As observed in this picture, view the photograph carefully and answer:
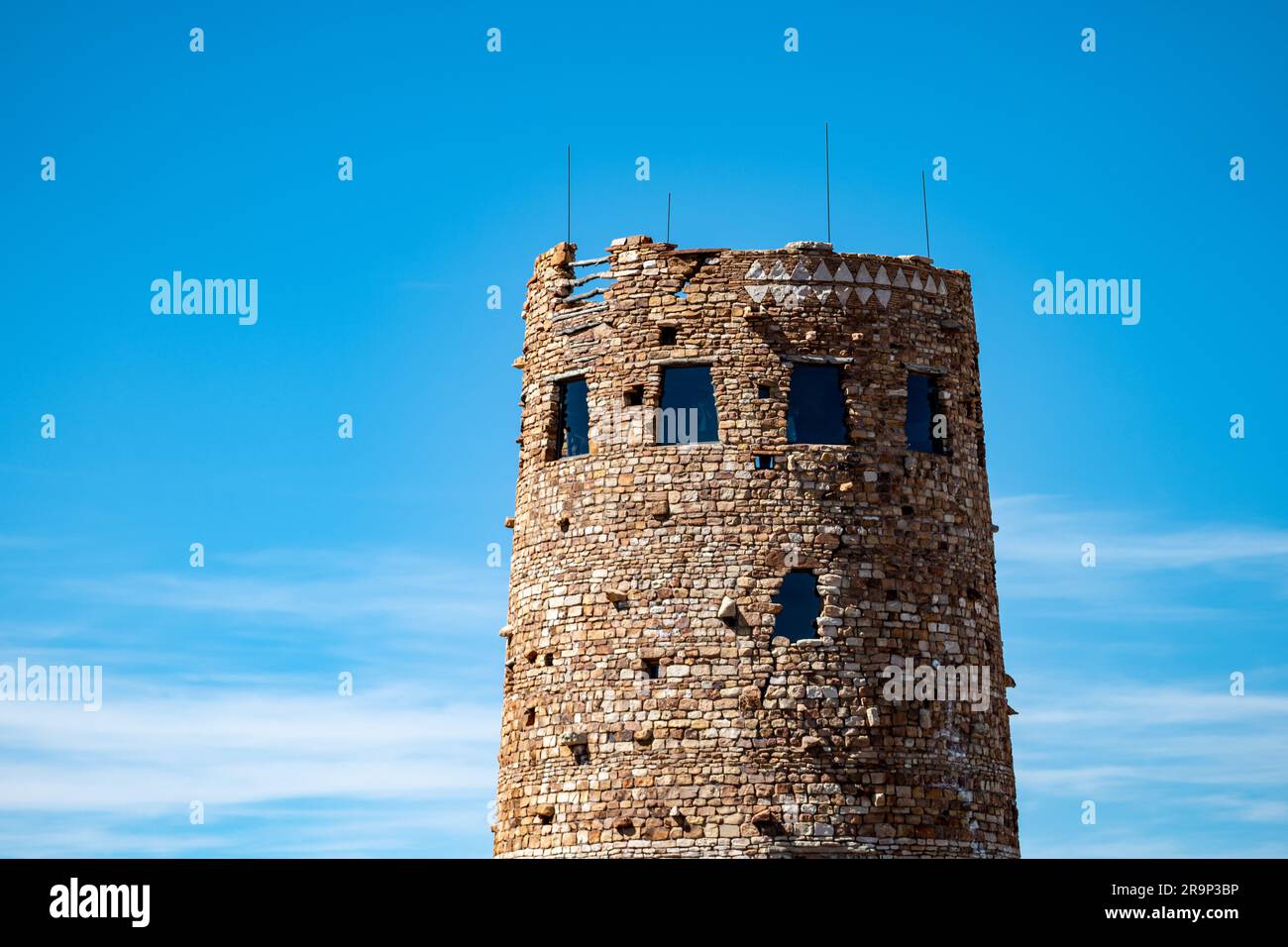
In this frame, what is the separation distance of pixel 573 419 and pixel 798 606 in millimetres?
6417

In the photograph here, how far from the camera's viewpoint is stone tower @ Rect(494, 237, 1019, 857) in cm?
4238

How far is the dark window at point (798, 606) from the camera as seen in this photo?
141 feet

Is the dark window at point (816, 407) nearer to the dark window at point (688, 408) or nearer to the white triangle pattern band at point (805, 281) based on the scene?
the white triangle pattern band at point (805, 281)

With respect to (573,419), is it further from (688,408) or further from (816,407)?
(816,407)

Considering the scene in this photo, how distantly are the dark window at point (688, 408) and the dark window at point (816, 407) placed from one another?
161 cm

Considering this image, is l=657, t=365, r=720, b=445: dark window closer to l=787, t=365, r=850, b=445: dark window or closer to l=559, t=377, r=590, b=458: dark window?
l=787, t=365, r=850, b=445: dark window

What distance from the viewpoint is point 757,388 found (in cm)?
4397

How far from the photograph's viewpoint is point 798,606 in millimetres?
43062

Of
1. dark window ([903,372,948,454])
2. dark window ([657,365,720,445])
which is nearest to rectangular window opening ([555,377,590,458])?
dark window ([657,365,720,445])

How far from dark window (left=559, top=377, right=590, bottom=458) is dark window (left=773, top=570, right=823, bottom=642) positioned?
5218 mm
